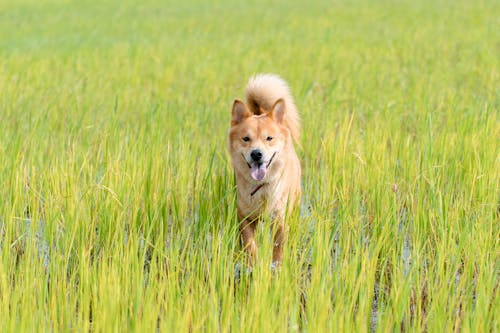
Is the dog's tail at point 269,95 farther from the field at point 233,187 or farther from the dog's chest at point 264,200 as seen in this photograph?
the dog's chest at point 264,200

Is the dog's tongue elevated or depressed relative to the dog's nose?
depressed

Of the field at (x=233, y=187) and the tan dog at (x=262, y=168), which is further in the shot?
the tan dog at (x=262, y=168)

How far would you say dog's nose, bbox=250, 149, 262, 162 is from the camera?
3797mm

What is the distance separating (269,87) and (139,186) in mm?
1060

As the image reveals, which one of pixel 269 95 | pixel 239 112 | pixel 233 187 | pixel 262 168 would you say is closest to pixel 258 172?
pixel 262 168

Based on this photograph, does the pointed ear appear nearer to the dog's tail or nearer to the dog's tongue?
the dog's tail

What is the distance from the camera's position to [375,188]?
4.41 m

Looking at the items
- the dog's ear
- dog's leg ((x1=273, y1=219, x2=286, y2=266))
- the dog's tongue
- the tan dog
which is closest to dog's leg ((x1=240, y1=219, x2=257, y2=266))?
the tan dog

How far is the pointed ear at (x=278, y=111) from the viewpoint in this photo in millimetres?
4122

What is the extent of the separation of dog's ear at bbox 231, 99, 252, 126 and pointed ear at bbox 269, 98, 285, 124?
0.46ft

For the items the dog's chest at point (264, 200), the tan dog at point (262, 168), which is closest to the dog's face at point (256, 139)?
the tan dog at point (262, 168)

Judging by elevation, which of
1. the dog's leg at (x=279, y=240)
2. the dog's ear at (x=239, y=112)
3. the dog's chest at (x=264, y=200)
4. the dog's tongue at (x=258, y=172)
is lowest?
the dog's leg at (x=279, y=240)

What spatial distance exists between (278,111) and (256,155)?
0.48 metres

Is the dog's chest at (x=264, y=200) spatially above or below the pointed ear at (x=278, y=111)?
below
